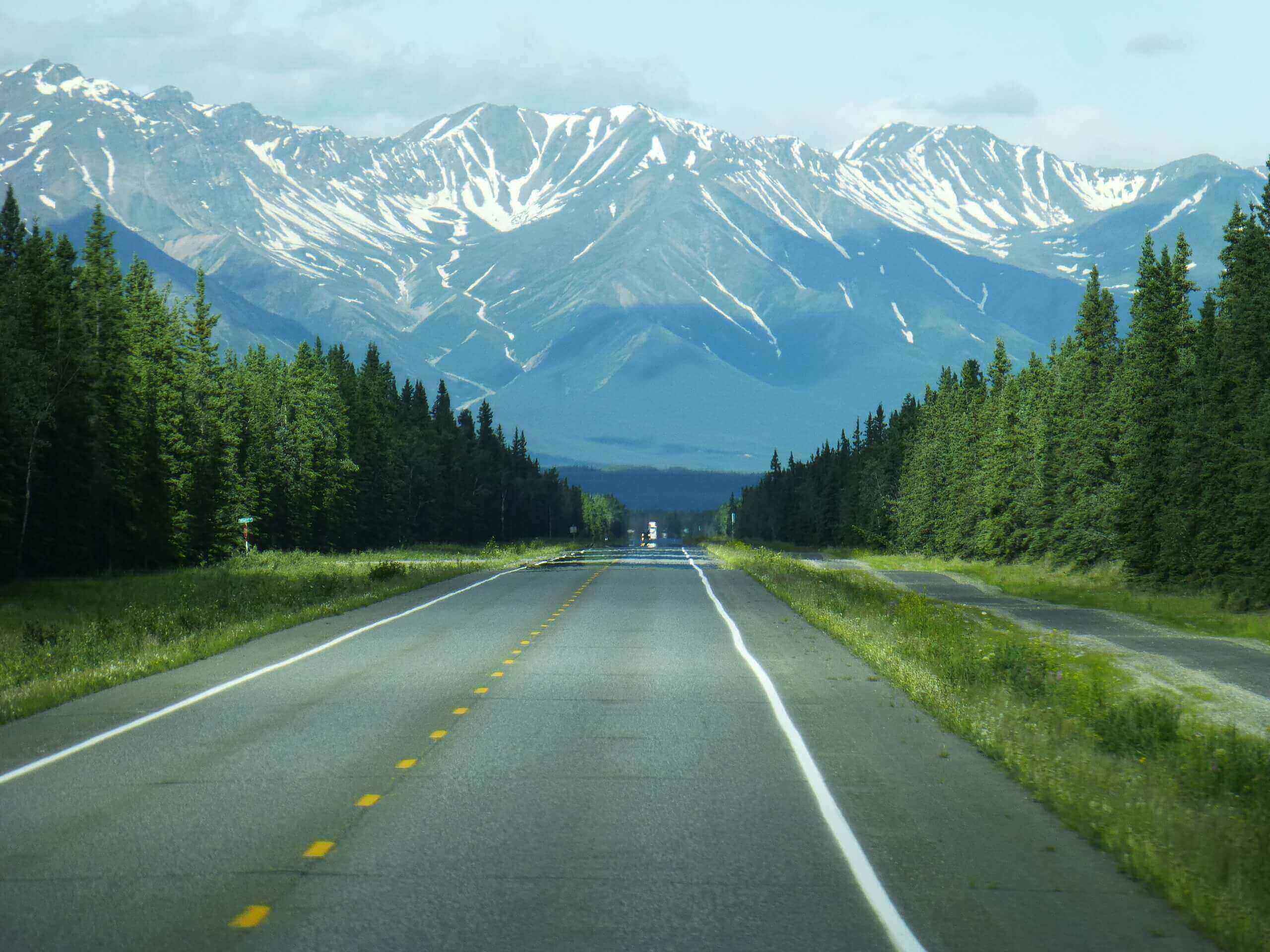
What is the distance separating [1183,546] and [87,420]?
42076 millimetres

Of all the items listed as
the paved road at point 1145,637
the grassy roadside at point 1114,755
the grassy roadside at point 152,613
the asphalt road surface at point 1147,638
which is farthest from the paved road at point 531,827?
the paved road at point 1145,637

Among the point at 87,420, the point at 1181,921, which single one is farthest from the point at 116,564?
the point at 1181,921

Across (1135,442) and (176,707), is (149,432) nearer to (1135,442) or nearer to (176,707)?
(1135,442)

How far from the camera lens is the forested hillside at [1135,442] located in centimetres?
3728

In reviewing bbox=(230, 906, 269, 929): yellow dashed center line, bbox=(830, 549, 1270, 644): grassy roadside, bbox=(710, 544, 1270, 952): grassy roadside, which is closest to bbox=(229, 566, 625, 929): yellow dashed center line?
bbox=(230, 906, 269, 929): yellow dashed center line

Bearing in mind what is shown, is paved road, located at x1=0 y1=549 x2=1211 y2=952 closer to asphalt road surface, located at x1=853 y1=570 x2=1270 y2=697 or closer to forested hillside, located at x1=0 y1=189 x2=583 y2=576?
asphalt road surface, located at x1=853 y1=570 x2=1270 y2=697

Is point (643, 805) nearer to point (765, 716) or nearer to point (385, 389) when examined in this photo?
point (765, 716)

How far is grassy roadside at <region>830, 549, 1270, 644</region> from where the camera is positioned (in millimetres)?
31859

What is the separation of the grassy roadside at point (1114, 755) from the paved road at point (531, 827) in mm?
282

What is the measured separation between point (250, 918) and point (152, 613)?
75.5 feet

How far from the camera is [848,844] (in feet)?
29.6

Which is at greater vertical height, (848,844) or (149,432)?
(149,432)

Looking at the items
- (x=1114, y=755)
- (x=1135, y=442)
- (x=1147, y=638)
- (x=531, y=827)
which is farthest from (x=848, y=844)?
(x=1135, y=442)

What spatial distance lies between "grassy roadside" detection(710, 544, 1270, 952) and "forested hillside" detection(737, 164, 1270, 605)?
15.3 meters
